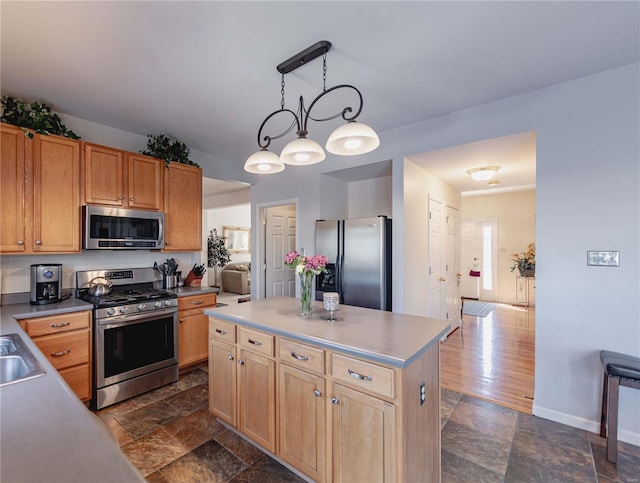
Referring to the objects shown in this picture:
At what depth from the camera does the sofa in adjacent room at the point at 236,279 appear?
7.82m

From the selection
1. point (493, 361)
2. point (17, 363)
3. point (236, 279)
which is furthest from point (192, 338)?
point (236, 279)

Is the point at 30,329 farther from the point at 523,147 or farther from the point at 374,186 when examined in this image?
the point at 523,147

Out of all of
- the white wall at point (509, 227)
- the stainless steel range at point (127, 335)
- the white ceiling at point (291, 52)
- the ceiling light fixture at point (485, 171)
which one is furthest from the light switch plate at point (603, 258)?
the white wall at point (509, 227)

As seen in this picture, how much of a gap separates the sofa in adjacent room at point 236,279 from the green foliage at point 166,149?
4.66 meters

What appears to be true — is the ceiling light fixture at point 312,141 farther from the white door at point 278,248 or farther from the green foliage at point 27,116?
the white door at point 278,248

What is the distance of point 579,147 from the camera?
2.32 m

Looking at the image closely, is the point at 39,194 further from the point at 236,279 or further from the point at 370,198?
the point at 236,279

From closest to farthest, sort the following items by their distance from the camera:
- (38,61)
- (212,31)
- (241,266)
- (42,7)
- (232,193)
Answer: (42,7) < (212,31) < (38,61) < (232,193) < (241,266)

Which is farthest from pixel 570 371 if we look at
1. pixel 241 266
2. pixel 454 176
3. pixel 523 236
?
pixel 241 266

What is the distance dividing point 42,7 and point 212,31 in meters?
0.87

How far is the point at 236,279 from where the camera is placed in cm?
792

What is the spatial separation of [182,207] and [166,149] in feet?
2.18

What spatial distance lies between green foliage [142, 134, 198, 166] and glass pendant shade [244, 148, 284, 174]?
5.65 ft

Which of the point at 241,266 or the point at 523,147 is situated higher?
the point at 523,147
